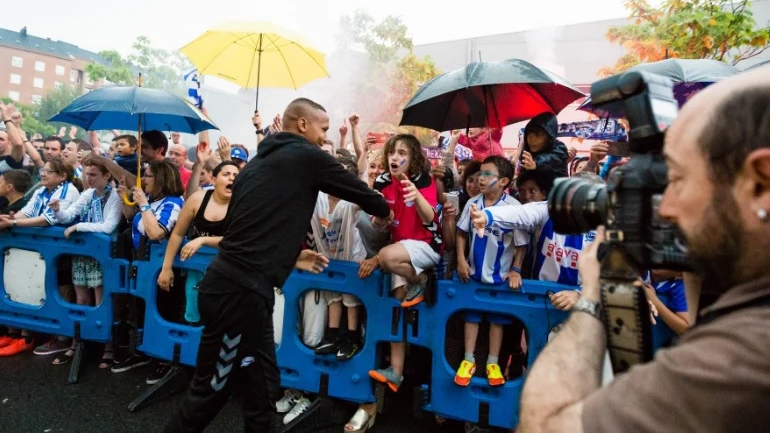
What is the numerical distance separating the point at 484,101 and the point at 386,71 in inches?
944

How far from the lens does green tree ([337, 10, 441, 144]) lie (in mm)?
24375

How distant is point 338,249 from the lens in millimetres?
4047

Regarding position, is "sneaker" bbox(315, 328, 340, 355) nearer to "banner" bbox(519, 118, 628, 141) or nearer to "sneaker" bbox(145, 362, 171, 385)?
"sneaker" bbox(145, 362, 171, 385)

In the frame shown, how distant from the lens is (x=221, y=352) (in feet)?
8.89

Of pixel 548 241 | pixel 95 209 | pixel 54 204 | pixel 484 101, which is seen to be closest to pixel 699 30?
pixel 484 101

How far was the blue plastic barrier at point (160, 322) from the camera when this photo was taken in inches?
159

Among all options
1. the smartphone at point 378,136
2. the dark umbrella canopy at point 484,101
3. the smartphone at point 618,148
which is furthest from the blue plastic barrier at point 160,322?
the smartphone at point 618,148

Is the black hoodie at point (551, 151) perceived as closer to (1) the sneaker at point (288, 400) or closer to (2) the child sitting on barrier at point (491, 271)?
(2) the child sitting on barrier at point (491, 271)

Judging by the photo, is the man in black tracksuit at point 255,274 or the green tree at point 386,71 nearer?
the man in black tracksuit at point 255,274

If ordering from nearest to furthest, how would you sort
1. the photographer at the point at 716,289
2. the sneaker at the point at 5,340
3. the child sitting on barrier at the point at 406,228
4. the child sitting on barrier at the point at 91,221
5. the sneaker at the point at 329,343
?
1. the photographer at the point at 716,289
2. the child sitting on barrier at the point at 406,228
3. the sneaker at the point at 329,343
4. the child sitting on barrier at the point at 91,221
5. the sneaker at the point at 5,340

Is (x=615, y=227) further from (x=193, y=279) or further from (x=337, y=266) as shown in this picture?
(x=193, y=279)

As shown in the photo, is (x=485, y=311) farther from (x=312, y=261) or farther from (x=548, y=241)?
(x=312, y=261)

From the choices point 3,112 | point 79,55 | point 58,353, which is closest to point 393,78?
point 3,112

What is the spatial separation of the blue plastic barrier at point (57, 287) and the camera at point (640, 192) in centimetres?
424
